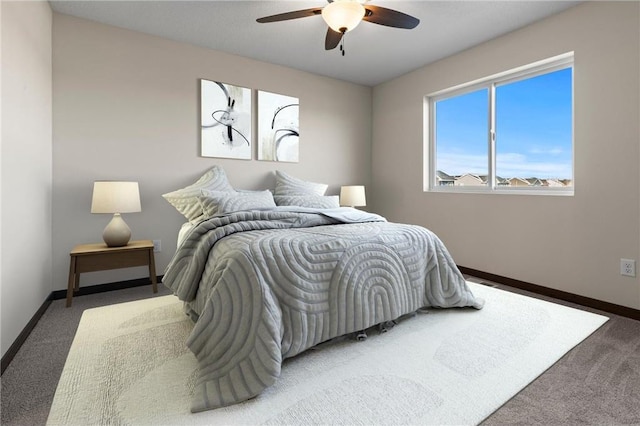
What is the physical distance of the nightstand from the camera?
2594 millimetres

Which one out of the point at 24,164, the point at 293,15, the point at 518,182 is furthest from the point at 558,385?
the point at 24,164

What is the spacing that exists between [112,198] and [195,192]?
65cm

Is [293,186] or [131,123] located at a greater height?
[131,123]

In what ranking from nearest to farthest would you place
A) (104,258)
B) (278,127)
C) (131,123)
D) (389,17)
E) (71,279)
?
(389,17) → (71,279) → (104,258) → (131,123) → (278,127)

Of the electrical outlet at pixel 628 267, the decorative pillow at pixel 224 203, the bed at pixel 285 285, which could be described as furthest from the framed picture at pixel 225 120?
the electrical outlet at pixel 628 267

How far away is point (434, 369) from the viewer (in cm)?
165

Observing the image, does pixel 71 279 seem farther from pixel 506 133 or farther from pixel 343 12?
pixel 506 133

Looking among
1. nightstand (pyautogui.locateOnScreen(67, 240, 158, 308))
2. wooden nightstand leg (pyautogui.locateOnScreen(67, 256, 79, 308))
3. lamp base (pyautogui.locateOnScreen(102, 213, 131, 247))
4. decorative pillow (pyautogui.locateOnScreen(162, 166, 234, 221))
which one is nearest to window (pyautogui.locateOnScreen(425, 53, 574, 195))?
decorative pillow (pyautogui.locateOnScreen(162, 166, 234, 221))

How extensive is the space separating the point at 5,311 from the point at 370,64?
3.86 meters

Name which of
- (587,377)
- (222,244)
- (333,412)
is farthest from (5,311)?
(587,377)

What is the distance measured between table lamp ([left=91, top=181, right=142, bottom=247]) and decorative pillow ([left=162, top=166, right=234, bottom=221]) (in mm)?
350

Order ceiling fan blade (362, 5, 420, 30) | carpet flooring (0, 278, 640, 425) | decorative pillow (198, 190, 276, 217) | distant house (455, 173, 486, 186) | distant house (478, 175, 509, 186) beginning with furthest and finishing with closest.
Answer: distant house (455, 173, 486, 186) < distant house (478, 175, 509, 186) < decorative pillow (198, 190, 276, 217) < ceiling fan blade (362, 5, 420, 30) < carpet flooring (0, 278, 640, 425)

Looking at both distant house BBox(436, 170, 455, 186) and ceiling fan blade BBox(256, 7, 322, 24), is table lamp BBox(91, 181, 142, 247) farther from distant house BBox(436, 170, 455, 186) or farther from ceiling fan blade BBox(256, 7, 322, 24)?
distant house BBox(436, 170, 455, 186)

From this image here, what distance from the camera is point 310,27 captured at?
9.96ft
